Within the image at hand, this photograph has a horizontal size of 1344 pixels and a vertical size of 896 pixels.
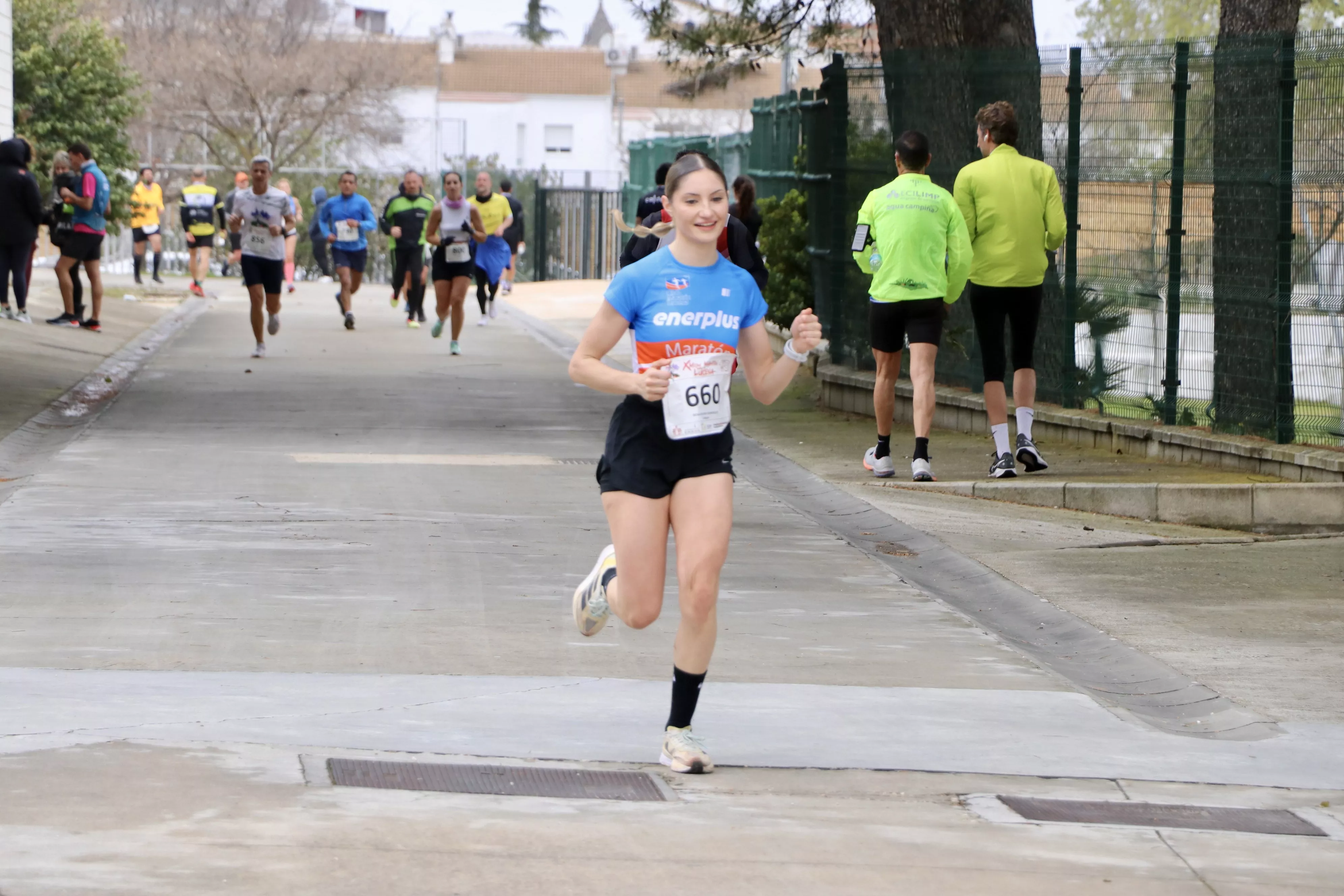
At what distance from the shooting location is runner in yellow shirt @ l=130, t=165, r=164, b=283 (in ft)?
98.4

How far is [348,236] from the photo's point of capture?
23.8 metres

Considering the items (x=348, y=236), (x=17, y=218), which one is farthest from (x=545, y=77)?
(x=17, y=218)

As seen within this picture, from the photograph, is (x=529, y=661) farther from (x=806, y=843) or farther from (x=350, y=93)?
(x=350, y=93)

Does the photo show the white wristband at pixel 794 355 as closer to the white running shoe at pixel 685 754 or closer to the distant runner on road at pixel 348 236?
the white running shoe at pixel 685 754

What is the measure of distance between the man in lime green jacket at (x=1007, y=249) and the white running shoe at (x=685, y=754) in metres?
6.14

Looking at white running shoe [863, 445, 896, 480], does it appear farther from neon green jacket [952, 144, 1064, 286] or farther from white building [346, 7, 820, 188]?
white building [346, 7, 820, 188]

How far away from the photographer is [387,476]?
11.7 m

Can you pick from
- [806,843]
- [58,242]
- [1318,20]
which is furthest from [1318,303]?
[1318,20]

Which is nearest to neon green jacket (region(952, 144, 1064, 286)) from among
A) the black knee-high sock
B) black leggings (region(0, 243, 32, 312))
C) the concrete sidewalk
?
the concrete sidewalk

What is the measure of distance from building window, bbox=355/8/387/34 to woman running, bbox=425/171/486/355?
76.6m

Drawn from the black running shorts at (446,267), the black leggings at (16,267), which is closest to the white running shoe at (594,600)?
the black running shorts at (446,267)

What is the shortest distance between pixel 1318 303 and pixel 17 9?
22534 mm

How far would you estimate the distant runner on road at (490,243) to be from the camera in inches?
920

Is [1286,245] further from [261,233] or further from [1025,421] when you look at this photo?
[261,233]
